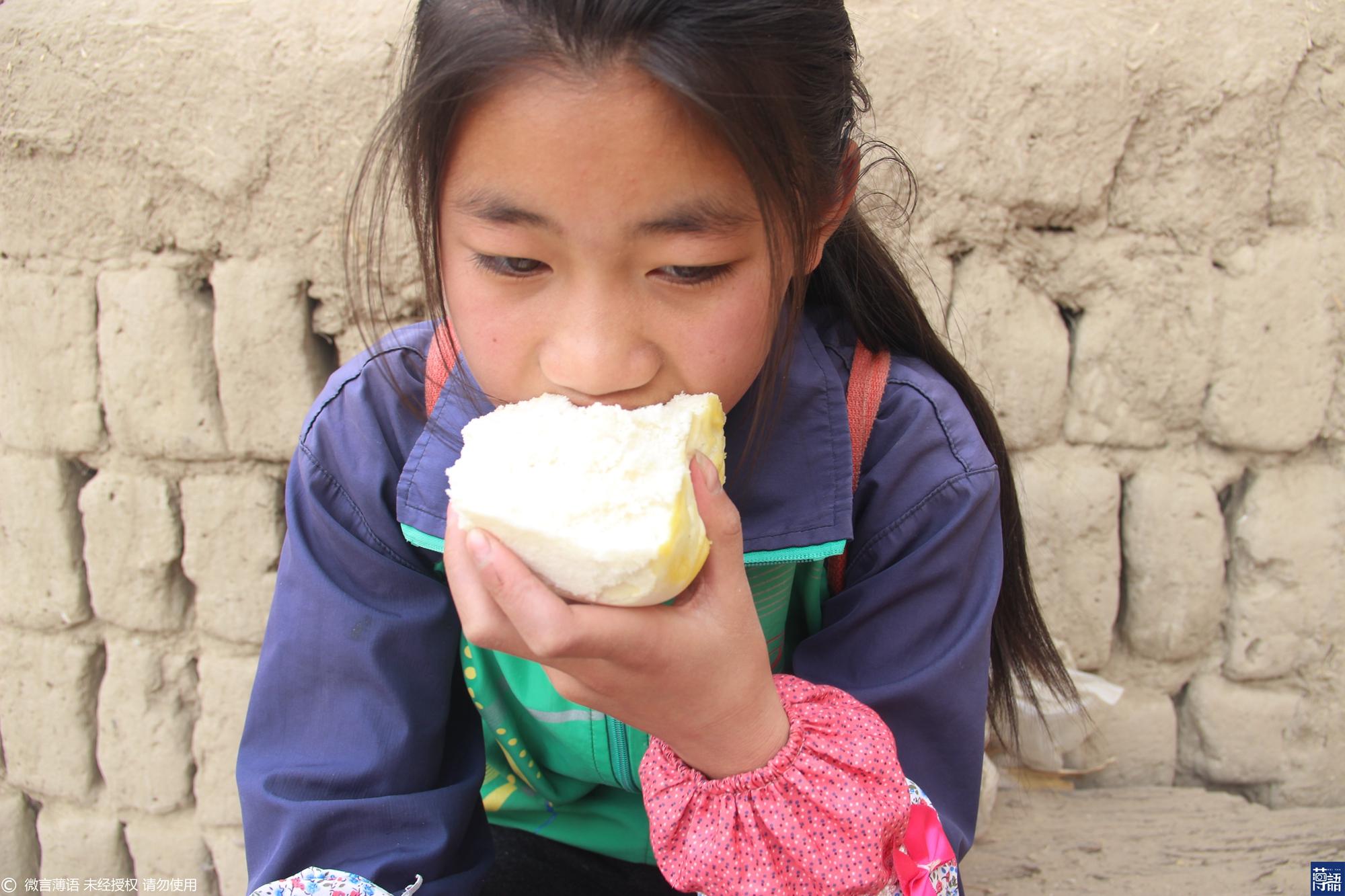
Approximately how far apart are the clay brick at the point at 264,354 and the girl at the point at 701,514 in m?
0.57

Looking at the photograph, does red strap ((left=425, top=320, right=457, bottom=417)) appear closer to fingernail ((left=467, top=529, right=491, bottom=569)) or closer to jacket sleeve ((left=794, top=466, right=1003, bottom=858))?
fingernail ((left=467, top=529, right=491, bottom=569))

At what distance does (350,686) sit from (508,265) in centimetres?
58

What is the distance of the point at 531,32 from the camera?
877 mm

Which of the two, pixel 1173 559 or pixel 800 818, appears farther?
pixel 1173 559

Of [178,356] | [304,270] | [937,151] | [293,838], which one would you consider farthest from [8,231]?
[937,151]

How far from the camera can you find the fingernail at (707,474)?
3.18 ft

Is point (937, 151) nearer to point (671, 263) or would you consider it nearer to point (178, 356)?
point (671, 263)

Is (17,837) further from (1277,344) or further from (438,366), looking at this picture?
(1277,344)

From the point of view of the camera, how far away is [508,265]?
3.14 feet

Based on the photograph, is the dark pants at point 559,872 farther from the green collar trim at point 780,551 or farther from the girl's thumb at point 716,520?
the girl's thumb at point 716,520

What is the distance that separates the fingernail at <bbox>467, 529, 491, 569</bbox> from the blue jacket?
0.81 ft

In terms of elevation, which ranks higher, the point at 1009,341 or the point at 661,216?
the point at 661,216

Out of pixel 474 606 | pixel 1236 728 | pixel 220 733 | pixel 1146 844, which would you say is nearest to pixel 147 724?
pixel 220 733

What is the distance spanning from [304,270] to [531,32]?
111 centimetres
